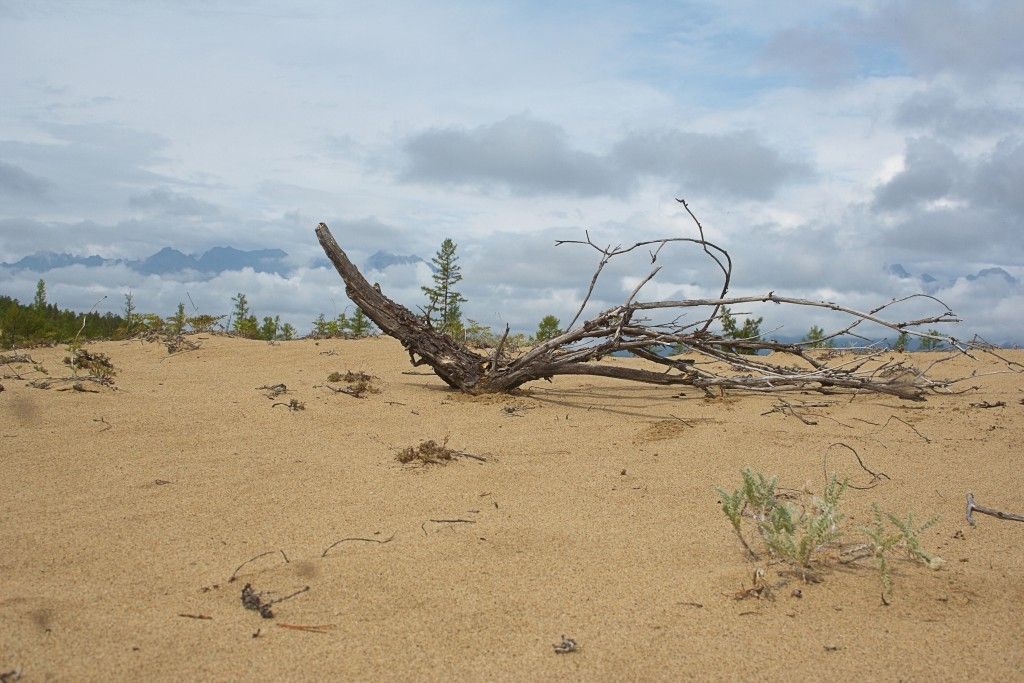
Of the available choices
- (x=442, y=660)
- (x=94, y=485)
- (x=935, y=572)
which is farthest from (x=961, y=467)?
(x=94, y=485)

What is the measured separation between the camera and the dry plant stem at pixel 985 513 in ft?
9.36

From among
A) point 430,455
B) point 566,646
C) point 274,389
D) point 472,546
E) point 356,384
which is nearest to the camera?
point 566,646

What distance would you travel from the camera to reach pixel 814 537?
2391mm

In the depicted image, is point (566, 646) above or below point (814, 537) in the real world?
below

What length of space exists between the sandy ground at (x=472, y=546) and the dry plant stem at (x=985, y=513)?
1.3 inches

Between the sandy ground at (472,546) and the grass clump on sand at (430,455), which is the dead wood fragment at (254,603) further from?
the grass clump on sand at (430,455)

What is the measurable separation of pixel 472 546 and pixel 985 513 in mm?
1936

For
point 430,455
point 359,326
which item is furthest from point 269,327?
point 430,455

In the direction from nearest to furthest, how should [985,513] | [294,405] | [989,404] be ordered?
1. [985,513]
2. [294,405]
3. [989,404]

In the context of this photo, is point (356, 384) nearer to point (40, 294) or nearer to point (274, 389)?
point (274, 389)

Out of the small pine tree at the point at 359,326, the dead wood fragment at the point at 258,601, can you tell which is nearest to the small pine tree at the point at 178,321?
the small pine tree at the point at 359,326

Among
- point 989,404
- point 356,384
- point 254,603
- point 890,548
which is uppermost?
point 989,404

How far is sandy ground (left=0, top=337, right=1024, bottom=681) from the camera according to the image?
6.63ft

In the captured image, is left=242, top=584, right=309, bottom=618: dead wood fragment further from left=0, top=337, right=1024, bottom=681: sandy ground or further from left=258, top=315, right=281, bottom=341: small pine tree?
left=258, top=315, right=281, bottom=341: small pine tree
